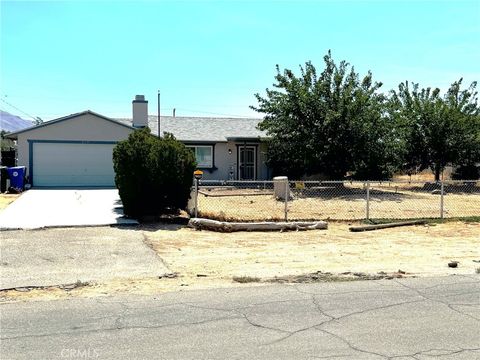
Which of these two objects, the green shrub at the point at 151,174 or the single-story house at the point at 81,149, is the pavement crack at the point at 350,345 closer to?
the green shrub at the point at 151,174

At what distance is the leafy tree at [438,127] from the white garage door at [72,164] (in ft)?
50.1

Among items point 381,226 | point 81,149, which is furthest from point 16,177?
point 381,226

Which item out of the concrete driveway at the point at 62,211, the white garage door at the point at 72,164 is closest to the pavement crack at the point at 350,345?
the concrete driveway at the point at 62,211

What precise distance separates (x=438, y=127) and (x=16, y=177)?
2100 centimetres

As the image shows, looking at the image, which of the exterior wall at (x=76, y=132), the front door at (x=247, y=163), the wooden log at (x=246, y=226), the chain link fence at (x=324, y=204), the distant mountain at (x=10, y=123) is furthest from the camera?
the distant mountain at (x=10, y=123)

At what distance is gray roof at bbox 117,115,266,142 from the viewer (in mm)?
27250

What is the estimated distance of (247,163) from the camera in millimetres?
27969

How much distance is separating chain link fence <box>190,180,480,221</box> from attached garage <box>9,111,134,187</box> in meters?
5.82

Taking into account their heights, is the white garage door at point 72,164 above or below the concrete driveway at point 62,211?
above

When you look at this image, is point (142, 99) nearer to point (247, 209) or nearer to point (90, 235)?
point (247, 209)

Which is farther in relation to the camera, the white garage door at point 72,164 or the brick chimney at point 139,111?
the brick chimney at point 139,111

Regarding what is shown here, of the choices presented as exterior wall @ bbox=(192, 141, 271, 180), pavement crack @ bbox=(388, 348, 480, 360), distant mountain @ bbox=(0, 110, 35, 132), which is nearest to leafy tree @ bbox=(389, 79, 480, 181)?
exterior wall @ bbox=(192, 141, 271, 180)

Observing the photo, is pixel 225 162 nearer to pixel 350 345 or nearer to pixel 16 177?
pixel 16 177

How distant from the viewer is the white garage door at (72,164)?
79.5 ft
